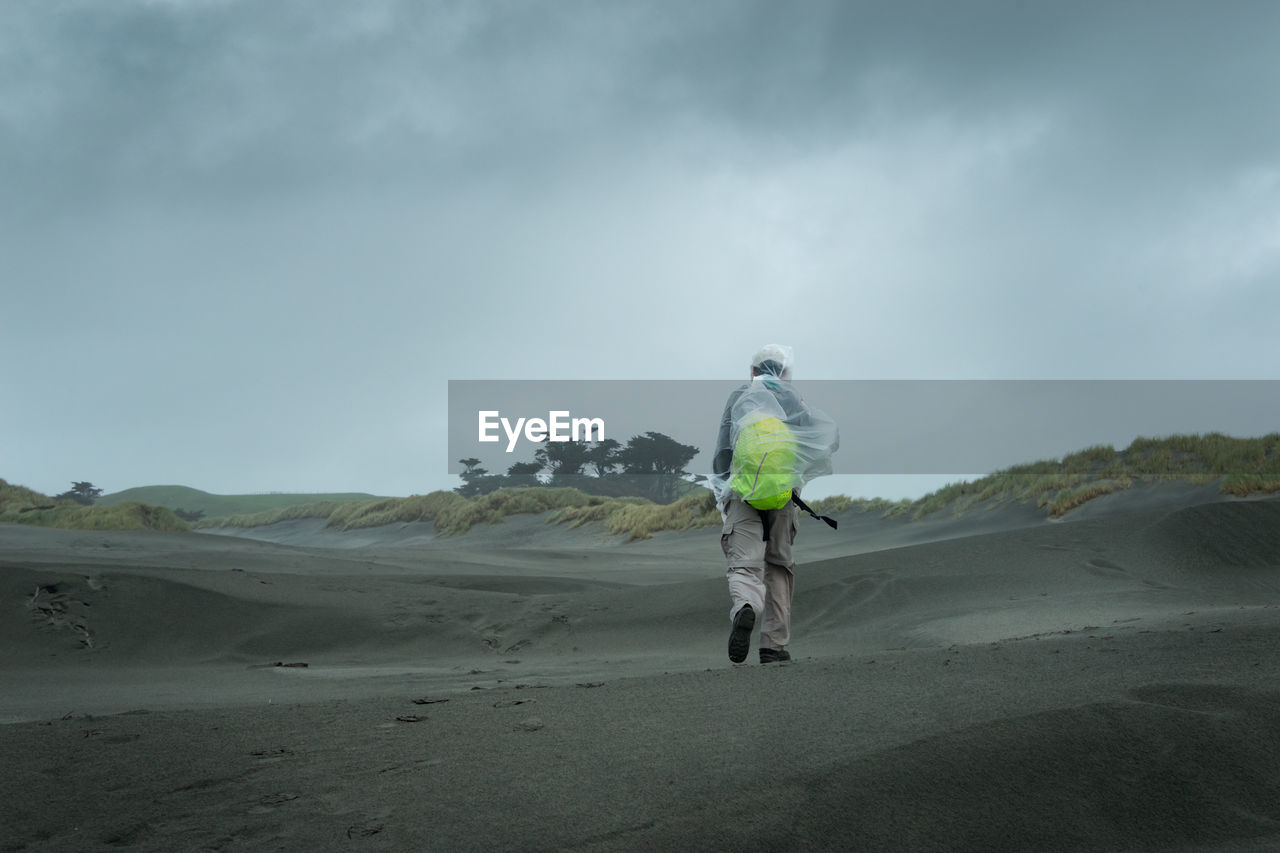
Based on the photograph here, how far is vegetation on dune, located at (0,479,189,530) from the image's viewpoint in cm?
1936

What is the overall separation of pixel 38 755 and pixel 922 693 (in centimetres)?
307

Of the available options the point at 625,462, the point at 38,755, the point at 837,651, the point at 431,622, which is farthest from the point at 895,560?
the point at 625,462

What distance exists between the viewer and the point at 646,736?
122 inches

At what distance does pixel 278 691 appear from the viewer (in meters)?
5.20

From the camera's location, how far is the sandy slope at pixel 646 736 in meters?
2.35

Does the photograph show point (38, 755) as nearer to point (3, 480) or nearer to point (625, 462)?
point (3, 480)

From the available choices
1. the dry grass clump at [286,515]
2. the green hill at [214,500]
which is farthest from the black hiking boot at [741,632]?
the green hill at [214,500]

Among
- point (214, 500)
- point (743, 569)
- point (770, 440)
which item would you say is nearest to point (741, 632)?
point (743, 569)

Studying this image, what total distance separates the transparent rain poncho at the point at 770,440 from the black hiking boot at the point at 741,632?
0.64 m

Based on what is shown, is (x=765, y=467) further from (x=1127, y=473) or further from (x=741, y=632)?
(x=1127, y=473)

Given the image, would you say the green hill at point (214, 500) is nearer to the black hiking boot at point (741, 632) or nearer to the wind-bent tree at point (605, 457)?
the wind-bent tree at point (605, 457)

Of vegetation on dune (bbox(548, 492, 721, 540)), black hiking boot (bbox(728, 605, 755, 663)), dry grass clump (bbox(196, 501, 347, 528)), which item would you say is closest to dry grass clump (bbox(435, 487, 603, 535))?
vegetation on dune (bbox(548, 492, 721, 540))

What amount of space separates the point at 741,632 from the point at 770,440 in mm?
1128

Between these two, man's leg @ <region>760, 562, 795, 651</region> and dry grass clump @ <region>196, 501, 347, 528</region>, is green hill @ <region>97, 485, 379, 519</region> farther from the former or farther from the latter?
man's leg @ <region>760, 562, 795, 651</region>
